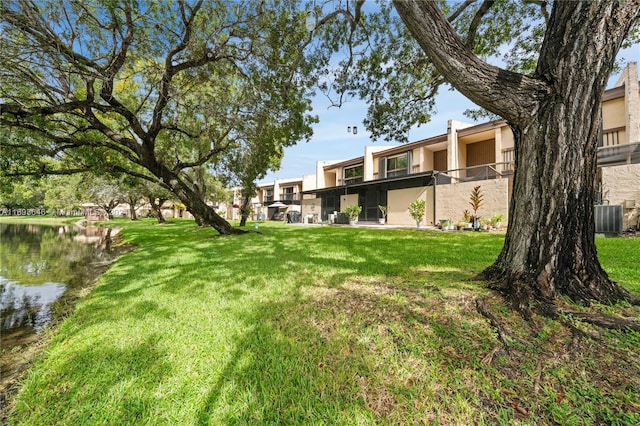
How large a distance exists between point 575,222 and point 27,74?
10652 millimetres

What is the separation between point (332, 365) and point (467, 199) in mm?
15214

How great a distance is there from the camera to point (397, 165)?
22.7 metres

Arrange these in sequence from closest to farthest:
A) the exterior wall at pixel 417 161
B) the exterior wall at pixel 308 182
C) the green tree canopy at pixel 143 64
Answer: the green tree canopy at pixel 143 64, the exterior wall at pixel 417 161, the exterior wall at pixel 308 182

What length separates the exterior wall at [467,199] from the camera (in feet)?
44.2

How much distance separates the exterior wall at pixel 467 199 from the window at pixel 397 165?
5.79 m

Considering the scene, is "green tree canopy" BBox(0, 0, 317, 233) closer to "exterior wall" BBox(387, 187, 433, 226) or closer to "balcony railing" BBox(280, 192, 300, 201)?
"exterior wall" BBox(387, 187, 433, 226)

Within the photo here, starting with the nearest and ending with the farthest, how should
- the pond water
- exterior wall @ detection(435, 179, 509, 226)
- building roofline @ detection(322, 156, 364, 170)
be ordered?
the pond water
exterior wall @ detection(435, 179, 509, 226)
building roofline @ detection(322, 156, 364, 170)

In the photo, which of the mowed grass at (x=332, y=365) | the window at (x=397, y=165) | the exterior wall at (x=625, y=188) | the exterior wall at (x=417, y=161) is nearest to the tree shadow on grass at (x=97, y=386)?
the mowed grass at (x=332, y=365)

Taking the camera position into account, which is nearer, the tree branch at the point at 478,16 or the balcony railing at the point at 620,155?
the tree branch at the point at 478,16

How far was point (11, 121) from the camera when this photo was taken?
7836mm

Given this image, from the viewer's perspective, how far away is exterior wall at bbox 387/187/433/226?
58.2 feet

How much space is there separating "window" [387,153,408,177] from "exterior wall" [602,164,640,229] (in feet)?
40.3

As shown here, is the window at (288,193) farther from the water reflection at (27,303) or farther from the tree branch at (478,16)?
the tree branch at (478,16)

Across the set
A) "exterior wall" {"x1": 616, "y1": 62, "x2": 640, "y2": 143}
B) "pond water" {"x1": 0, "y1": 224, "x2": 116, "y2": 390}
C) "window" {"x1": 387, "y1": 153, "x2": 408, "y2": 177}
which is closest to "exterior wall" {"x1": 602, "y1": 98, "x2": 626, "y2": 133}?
"exterior wall" {"x1": 616, "y1": 62, "x2": 640, "y2": 143}
